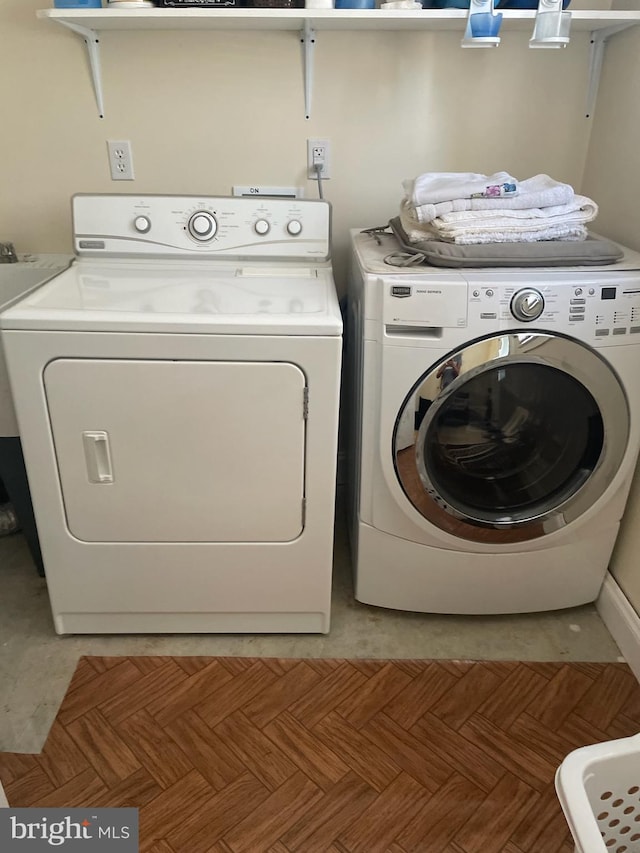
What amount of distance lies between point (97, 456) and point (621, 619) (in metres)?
1.33

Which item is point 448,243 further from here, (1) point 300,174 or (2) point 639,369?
(1) point 300,174

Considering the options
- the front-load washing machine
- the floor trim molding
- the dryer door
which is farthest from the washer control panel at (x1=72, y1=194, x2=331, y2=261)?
the floor trim molding

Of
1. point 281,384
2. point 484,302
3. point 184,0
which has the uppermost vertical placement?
point 184,0

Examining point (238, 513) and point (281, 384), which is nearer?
point (281, 384)

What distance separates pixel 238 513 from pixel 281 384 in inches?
13.1

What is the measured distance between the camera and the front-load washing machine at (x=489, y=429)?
1.42m

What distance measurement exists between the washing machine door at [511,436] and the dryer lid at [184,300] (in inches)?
12.3

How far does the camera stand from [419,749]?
4.75 feet

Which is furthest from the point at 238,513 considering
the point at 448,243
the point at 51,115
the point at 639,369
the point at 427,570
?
the point at 51,115

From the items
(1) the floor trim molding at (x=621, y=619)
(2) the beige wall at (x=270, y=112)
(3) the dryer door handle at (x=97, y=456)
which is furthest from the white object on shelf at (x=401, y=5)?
(1) the floor trim molding at (x=621, y=619)

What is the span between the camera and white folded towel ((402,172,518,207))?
1.54m

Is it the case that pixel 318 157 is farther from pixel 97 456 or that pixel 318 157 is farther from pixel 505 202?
pixel 97 456

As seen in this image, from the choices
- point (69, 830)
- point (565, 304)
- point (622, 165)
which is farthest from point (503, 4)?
point (69, 830)

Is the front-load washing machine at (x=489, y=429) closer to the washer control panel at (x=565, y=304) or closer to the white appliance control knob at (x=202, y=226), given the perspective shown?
the washer control panel at (x=565, y=304)
